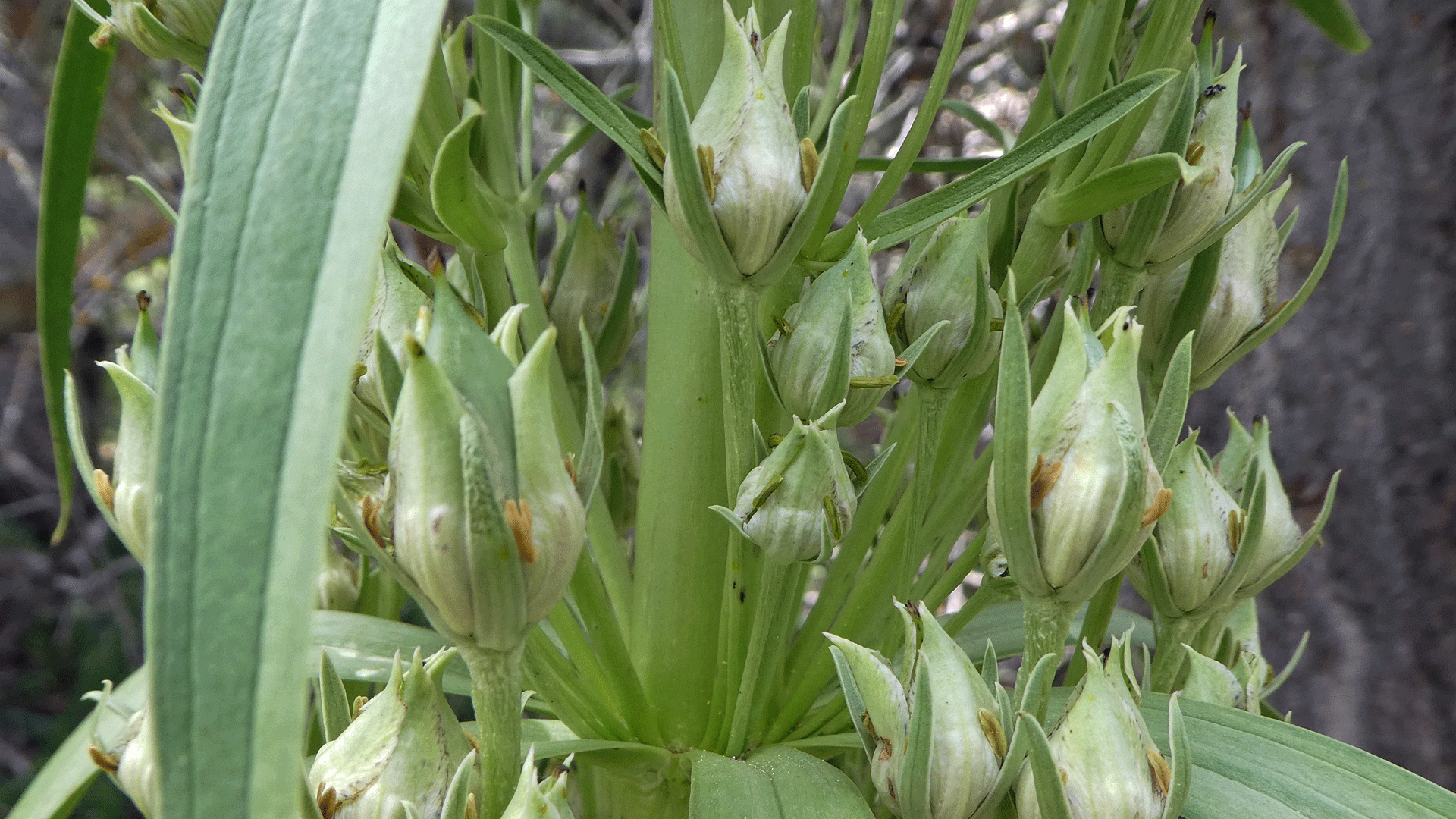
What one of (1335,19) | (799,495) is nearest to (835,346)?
(799,495)

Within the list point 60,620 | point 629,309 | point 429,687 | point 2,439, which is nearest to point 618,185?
point 629,309

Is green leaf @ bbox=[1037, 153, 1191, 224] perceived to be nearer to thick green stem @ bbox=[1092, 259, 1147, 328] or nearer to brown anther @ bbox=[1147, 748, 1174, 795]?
thick green stem @ bbox=[1092, 259, 1147, 328]

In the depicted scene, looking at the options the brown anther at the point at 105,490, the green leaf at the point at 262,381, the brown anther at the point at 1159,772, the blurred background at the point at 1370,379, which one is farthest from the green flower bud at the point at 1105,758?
the blurred background at the point at 1370,379

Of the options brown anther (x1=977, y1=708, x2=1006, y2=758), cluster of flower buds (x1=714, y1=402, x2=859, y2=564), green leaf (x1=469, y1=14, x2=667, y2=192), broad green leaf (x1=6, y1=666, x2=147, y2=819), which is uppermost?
green leaf (x1=469, y1=14, x2=667, y2=192)

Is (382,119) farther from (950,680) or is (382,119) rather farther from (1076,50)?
(1076,50)

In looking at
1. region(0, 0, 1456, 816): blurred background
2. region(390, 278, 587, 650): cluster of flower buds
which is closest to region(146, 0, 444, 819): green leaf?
region(390, 278, 587, 650): cluster of flower buds

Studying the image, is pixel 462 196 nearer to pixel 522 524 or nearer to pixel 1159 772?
pixel 522 524

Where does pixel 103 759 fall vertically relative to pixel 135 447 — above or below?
below
